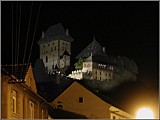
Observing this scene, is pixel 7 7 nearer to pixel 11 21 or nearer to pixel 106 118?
pixel 11 21

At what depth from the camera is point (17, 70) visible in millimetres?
13922

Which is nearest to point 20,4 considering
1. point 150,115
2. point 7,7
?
point 7,7

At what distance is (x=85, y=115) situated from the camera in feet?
45.7

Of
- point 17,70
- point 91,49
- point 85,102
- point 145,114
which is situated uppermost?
point 91,49

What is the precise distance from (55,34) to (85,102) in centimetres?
47

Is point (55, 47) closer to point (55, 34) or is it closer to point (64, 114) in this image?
point (55, 34)

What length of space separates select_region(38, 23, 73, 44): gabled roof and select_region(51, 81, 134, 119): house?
0.96 feet

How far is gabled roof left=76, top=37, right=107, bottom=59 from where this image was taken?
1393 cm

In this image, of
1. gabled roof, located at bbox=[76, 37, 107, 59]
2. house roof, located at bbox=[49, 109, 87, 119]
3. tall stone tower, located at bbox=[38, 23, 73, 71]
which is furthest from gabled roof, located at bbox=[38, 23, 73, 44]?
house roof, located at bbox=[49, 109, 87, 119]

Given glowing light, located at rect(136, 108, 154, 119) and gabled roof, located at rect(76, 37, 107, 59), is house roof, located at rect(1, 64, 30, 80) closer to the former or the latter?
gabled roof, located at rect(76, 37, 107, 59)

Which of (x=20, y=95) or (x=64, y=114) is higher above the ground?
(x=20, y=95)

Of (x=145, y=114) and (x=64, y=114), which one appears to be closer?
(x=145, y=114)

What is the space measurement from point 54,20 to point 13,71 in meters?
0.42

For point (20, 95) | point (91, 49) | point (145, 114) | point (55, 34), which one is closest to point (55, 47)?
point (55, 34)
